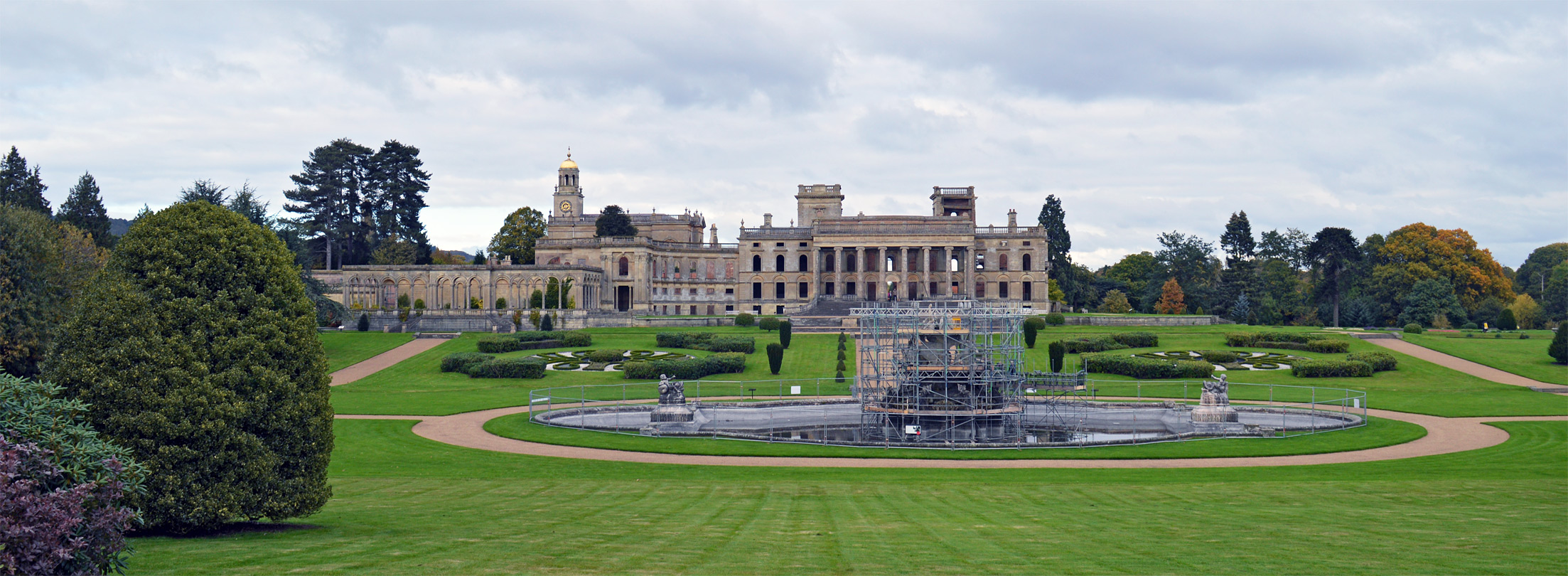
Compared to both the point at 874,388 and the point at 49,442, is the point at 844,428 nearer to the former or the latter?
the point at 874,388

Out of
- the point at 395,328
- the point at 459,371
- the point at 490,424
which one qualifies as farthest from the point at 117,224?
the point at 490,424

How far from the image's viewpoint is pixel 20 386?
11953mm

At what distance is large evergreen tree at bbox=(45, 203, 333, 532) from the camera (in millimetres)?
14648

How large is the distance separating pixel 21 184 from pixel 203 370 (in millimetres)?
71007

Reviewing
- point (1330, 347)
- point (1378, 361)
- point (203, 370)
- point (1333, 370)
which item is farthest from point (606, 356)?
point (203, 370)

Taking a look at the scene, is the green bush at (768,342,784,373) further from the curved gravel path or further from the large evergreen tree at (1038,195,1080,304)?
the large evergreen tree at (1038,195,1080,304)

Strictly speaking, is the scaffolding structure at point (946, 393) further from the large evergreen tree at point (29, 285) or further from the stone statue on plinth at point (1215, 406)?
the large evergreen tree at point (29, 285)

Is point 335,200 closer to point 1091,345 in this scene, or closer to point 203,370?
point 1091,345

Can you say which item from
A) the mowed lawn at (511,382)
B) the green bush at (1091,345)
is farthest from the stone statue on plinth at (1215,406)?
the green bush at (1091,345)

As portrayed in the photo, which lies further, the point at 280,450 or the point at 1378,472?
the point at 1378,472

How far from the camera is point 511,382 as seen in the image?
51719 mm

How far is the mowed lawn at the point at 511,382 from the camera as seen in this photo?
43.1m

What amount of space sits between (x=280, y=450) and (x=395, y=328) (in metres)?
61.1

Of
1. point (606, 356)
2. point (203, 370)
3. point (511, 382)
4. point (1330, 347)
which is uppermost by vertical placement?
point (203, 370)
